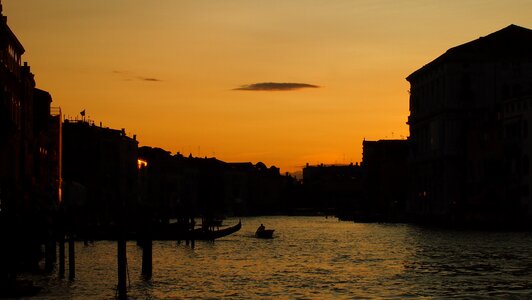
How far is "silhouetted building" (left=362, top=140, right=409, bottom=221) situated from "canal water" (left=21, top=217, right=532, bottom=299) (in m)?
95.1

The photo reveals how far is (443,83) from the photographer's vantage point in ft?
456

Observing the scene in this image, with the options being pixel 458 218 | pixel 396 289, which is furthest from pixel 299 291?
pixel 458 218

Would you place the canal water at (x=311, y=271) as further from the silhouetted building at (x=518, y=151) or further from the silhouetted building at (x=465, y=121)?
the silhouetted building at (x=465, y=121)

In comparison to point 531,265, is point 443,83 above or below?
above

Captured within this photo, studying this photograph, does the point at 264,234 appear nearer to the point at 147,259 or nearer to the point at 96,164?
the point at 96,164

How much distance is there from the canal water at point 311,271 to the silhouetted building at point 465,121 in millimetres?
30181

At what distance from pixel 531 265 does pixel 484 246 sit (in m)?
21.2

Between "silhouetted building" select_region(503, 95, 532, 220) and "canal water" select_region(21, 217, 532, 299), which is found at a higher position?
"silhouetted building" select_region(503, 95, 532, 220)

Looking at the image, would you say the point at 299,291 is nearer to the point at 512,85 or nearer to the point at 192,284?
the point at 192,284

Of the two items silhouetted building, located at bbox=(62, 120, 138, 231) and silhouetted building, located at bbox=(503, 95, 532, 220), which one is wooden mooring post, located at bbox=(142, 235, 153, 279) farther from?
silhouetted building, located at bbox=(503, 95, 532, 220)

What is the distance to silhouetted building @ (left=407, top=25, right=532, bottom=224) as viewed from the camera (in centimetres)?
12019

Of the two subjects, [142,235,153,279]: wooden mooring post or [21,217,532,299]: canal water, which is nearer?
[21,217,532,299]: canal water

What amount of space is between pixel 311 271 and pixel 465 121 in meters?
82.1

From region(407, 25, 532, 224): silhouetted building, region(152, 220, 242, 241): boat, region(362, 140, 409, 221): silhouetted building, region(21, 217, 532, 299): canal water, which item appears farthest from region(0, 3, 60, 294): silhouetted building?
region(362, 140, 409, 221): silhouetted building
